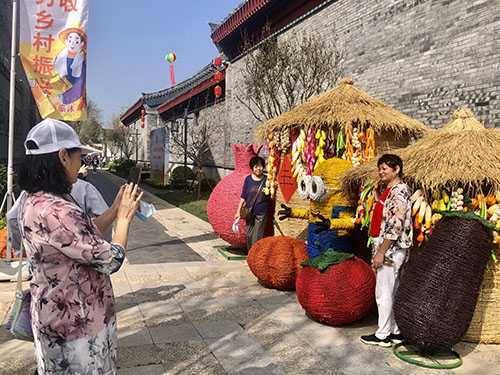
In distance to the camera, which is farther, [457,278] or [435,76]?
[435,76]

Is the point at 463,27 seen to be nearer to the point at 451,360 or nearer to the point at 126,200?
the point at 451,360

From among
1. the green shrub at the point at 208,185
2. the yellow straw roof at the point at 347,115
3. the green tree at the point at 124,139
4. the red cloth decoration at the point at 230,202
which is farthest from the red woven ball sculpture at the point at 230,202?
the green tree at the point at 124,139

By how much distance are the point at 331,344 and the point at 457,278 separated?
3.80 ft

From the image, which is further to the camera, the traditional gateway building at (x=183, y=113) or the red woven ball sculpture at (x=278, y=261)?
the traditional gateway building at (x=183, y=113)

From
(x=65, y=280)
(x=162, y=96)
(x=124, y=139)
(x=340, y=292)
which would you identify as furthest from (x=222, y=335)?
(x=124, y=139)

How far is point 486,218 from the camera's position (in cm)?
386

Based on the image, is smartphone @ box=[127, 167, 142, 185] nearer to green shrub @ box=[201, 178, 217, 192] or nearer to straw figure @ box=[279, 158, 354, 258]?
straw figure @ box=[279, 158, 354, 258]

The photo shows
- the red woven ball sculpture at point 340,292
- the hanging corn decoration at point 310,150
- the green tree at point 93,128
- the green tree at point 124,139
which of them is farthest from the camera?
the green tree at point 93,128

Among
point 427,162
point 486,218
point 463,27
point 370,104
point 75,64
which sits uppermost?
point 463,27

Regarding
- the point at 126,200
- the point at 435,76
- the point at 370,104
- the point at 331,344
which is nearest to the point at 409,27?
the point at 435,76

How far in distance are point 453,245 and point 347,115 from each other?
8.11 ft

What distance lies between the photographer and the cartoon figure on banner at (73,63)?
255 inches

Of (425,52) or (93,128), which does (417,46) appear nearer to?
(425,52)

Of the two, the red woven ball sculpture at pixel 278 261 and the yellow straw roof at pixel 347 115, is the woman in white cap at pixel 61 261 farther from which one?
the yellow straw roof at pixel 347 115
